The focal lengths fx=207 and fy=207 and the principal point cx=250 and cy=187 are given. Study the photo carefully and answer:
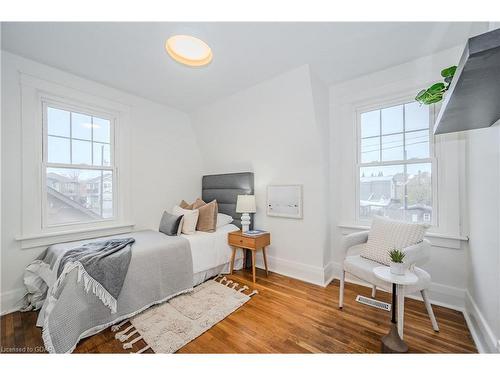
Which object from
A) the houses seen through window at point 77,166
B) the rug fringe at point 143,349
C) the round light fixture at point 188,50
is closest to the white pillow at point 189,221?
the houses seen through window at point 77,166

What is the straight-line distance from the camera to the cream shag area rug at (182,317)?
5.08ft

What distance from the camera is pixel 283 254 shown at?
9.32ft

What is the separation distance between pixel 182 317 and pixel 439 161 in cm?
287

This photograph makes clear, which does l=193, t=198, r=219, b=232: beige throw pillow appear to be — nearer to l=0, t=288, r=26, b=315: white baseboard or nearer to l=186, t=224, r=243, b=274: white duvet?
l=186, t=224, r=243, b=274: white duvet

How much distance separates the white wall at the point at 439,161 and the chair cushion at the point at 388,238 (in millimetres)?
509

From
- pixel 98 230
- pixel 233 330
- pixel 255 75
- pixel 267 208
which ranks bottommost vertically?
pixel 233 330

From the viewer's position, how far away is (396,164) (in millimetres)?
2346

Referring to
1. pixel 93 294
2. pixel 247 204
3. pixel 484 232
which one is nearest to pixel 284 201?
pixel 247 204

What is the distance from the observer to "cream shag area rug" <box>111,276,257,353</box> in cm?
155

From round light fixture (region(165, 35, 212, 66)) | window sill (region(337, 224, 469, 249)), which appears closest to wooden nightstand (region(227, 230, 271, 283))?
window sill (region(337, 224, 469, 249))

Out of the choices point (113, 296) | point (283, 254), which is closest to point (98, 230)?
point (113, 296)

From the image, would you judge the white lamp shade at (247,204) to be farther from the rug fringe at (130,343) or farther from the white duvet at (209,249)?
the rug fringe at (130,343)
